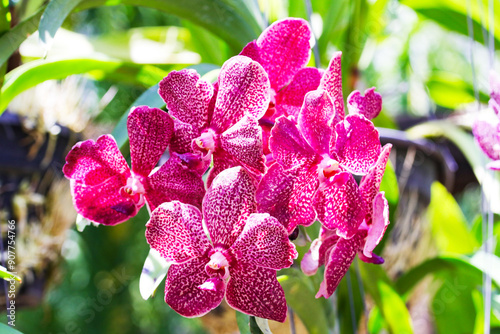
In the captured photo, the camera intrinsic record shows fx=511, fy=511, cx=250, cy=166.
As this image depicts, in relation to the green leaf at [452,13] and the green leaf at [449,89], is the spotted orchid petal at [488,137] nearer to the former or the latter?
the green leaf at [452,13]

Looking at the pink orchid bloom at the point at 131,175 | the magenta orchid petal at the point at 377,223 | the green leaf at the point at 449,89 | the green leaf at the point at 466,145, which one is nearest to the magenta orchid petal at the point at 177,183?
the pink orchid bloom at the point at 131,175

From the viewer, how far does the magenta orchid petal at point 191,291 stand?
0.28 m

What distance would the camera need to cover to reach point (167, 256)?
28 centimetres

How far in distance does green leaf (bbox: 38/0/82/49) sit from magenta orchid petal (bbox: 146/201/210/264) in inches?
6.3

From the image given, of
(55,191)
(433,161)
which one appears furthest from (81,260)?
(433,161)

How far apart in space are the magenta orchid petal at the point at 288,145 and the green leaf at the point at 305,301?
112 mm

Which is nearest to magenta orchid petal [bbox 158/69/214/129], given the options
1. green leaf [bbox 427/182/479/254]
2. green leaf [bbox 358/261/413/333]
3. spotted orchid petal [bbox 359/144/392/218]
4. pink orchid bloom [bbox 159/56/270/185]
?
→ pink orchid bloom [bbox 159/56/270/185]

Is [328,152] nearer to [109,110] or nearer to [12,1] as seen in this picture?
[12,1]

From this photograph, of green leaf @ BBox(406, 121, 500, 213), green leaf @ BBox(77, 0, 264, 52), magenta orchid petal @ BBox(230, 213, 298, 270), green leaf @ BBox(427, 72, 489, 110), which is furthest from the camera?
green leaf @ BBox(427, 72, 489, 110)

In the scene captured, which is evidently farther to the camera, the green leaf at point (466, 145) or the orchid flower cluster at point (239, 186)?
the green leaf at point (466, 145)

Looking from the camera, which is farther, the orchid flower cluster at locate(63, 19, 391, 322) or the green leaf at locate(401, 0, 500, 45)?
the green leaf at locate(401, 0, 500, 45)

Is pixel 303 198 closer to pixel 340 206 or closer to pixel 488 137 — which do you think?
pixel 340 206

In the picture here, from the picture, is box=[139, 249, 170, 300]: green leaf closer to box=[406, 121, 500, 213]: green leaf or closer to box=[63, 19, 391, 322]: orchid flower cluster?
box=[63, 19, 391, 322]: orchid flower cluster

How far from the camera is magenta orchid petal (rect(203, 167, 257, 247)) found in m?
0.28
